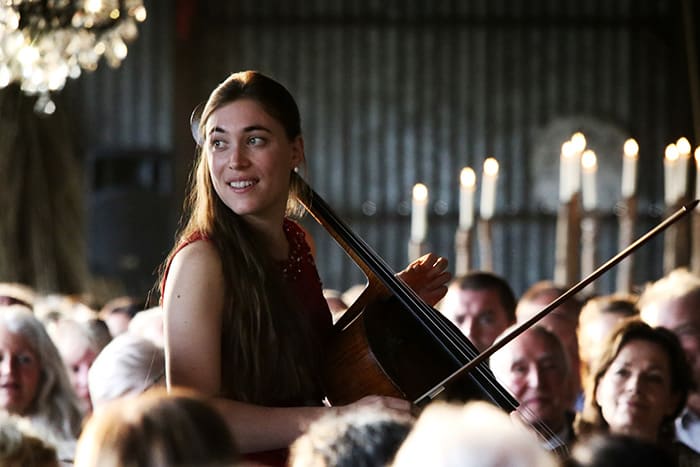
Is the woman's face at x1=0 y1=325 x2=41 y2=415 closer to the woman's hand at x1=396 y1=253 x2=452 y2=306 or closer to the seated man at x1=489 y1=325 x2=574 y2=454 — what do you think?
the seated man at x1=489 y1=325 x2=574 y2=454

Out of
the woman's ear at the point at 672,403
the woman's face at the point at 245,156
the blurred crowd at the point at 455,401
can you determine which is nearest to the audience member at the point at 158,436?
the blurred crowd at the point at 455,401

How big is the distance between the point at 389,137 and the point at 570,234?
5377 mm

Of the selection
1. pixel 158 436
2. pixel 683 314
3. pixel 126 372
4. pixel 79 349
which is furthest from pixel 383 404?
pixel 79 349

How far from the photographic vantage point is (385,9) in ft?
39.8

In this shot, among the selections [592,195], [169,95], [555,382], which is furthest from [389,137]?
[555,382]

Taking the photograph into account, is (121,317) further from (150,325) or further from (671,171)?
(671,171)

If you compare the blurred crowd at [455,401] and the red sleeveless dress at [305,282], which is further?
the red sleeveless dress at [305,282]

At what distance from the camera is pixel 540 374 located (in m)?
4.26

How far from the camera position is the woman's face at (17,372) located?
411cm

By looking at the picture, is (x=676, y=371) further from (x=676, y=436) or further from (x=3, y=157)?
(x=3, y=157)

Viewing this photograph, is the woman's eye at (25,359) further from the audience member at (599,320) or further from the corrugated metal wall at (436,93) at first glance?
the corrugated metal wall at (436,93)

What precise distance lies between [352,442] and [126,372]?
1.67 metres

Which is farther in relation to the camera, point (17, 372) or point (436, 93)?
point (436, 93)

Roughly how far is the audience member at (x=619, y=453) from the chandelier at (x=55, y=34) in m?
3.74
